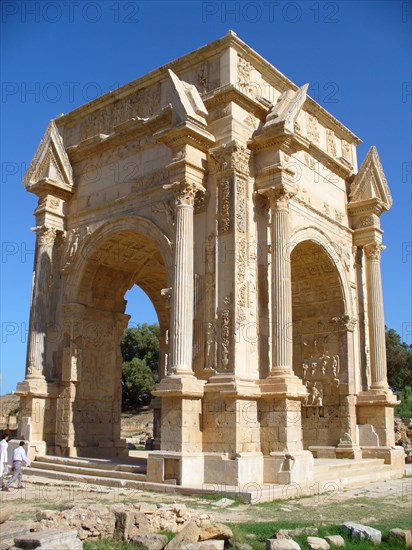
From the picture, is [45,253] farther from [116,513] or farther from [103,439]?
[116,513]

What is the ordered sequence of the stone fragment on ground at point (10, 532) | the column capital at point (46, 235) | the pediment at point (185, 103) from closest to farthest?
the stone fragment on ground at point (10, 532) → the pediment at point (185, 103) → the column capital at point (46, 235)

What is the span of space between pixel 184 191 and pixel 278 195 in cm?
204

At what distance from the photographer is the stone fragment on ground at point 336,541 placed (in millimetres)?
6792

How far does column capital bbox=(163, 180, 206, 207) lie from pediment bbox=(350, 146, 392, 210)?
20.6 ft

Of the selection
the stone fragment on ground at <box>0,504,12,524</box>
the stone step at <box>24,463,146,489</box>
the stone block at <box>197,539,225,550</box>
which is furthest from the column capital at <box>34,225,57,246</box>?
the stone block at <box>197,539,225,550</box>

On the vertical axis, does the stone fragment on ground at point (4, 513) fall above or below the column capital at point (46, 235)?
below

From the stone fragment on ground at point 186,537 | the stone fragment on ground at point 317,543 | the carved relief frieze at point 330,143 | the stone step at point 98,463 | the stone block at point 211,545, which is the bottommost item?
the stone fragment on ground at point 317,543

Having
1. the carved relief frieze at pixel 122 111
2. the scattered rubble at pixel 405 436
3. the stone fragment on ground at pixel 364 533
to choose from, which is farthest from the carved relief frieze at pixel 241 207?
the scattered rubble at pixel 405 436

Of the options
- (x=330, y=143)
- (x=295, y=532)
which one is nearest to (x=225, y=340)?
(x=295, y=532)

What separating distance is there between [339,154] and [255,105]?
195 inches

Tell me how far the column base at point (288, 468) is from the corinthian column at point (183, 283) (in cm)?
232

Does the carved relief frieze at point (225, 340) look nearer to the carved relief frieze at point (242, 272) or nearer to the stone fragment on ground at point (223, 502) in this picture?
the carved relief frieze at point (242, 272)

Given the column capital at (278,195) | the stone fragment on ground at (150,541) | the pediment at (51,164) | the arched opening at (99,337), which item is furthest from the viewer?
the pediment at (51,164)

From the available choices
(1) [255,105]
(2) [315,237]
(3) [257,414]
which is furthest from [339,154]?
(3) [257,414]
